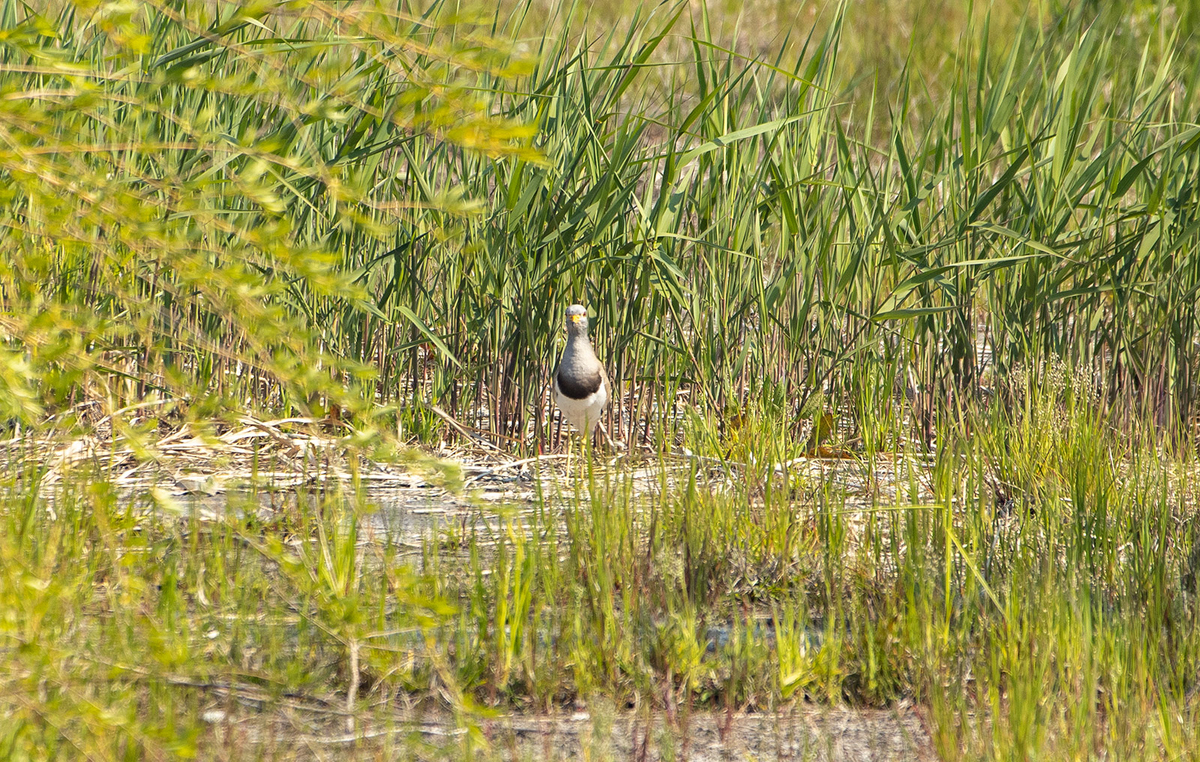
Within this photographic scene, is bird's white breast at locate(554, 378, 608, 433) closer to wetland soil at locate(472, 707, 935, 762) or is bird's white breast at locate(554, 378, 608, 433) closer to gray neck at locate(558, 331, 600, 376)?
gray neck at locate(558, 331, 600, 376)

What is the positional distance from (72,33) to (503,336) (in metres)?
1.53

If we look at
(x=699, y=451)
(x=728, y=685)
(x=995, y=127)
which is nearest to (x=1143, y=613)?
(x=728, y=685)

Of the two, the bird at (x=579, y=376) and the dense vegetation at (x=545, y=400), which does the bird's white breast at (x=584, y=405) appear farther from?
the dense vegetation at (x=545, y=400)

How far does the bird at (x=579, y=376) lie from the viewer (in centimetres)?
330

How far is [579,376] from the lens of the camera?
3314mm

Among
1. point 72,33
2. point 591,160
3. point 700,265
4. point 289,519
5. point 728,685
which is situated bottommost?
point 728,685

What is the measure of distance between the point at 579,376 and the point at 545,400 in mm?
509

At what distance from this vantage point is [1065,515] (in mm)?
2549

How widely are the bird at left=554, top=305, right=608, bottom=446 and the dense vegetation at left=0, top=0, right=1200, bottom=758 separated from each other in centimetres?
13

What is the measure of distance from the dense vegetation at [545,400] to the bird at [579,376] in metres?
0.13

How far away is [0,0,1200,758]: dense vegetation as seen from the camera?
1621 mm

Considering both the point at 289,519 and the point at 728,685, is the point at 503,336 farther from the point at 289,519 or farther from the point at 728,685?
the point at 728,685

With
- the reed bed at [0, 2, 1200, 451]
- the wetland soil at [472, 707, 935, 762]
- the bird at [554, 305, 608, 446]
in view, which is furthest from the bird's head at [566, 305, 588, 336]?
the wetland soil at [472, 707, 935, 762]

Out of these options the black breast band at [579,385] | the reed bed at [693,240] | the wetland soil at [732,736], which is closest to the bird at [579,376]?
the black breast band at [579,385]
